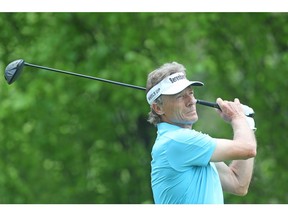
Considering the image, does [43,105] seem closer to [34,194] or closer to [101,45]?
[101,45]

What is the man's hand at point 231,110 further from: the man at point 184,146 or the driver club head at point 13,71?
the driver club head at point 13,71

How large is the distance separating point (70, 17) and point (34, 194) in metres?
2.92

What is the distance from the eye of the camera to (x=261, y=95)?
11148 mm

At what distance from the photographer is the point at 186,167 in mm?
4035

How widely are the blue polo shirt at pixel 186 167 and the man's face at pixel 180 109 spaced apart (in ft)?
0.21

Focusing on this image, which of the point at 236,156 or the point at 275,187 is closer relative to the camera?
the point at 236,156

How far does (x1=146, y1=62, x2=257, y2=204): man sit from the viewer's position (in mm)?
4008

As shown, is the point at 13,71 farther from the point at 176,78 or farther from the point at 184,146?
the point at 184,146

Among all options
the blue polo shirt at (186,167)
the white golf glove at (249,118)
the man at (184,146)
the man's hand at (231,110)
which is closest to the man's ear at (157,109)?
the man at (184,146)

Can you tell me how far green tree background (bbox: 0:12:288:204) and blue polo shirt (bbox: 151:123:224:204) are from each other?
5.85m

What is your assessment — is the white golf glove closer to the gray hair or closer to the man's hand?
the man's hand

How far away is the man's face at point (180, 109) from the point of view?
4.09 metres

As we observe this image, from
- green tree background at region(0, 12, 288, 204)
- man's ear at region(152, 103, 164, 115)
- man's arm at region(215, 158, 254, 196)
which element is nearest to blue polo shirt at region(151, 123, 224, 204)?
man's ear at region(152, 103, 164, 115)

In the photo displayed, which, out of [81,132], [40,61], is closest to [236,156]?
[40,61]
